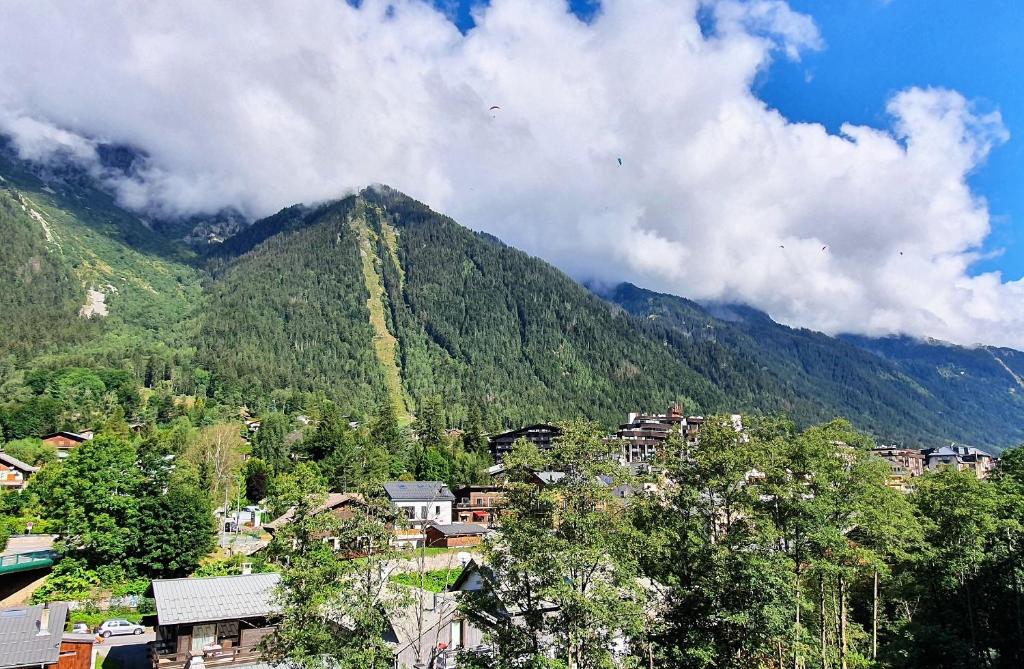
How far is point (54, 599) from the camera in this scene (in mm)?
42594

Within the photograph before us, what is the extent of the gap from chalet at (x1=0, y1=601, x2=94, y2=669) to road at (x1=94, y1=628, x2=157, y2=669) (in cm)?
328

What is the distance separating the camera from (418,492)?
276 feet

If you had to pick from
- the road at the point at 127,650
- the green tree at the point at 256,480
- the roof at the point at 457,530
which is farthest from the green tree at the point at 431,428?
the road at the point at 127,650

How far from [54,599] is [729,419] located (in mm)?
47878

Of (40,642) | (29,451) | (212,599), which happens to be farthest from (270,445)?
→ (40,642)

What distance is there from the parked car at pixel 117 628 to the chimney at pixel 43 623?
42.8ft

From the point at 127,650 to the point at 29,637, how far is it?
36.9 feet

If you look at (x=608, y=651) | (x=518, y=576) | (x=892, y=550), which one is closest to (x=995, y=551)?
(x=892, y=550)

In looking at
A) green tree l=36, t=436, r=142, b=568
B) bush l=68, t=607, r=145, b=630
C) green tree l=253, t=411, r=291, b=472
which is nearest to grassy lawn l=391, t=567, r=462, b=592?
bush l=68, t=607, r=145, b=630

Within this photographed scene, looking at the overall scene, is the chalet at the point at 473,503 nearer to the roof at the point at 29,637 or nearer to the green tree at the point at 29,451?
the roof at the point at 29,637

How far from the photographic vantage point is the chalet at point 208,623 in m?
30.4

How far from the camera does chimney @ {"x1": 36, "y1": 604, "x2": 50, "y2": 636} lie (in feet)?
87.6

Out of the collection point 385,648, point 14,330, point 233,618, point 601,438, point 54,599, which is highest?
point 14,330

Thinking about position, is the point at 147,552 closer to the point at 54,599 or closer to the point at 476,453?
the point at 54,599
